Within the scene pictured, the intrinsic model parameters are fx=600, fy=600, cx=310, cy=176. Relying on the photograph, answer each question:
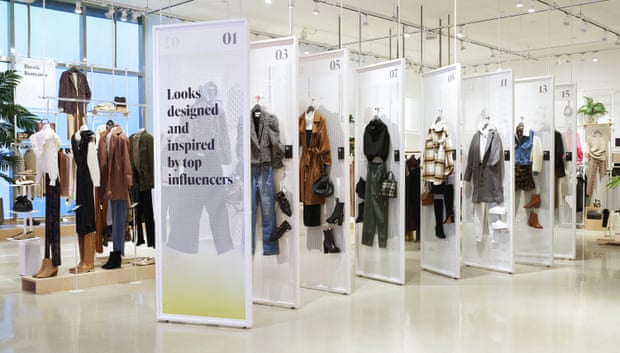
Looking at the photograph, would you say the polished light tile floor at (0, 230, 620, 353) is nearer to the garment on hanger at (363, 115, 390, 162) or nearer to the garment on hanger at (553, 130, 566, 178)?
the garment on hanger at (363, 115, 390, 162)

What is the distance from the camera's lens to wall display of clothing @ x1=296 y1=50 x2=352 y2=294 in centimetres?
644

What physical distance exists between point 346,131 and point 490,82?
8.74ft

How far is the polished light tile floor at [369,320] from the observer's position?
185 inches

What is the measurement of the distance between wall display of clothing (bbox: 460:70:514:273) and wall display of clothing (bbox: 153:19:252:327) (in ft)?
13.0

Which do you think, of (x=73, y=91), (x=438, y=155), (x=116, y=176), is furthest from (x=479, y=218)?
(x=73, y=91)

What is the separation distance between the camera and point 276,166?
5.87 meters

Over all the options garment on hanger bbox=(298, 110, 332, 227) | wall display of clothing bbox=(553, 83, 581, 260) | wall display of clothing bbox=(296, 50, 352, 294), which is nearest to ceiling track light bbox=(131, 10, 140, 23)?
wall display of clothing bbox=(296, 50, 352, 294)

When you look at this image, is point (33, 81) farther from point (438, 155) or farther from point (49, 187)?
point (438, 155)

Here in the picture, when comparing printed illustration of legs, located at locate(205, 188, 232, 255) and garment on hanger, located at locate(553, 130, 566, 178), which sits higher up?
garment on hanger, located at locate(553, 130, 566, 178)

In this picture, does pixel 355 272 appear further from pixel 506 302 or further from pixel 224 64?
pixel 224 64

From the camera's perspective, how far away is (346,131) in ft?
21.1

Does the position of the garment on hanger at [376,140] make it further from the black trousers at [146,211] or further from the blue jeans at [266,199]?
the black trousers at [146,211]

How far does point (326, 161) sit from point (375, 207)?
1.06 m

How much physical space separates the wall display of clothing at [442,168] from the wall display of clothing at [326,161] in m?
1.56
